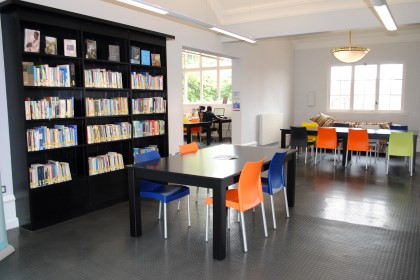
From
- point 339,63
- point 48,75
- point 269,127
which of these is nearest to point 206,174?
point 48,75

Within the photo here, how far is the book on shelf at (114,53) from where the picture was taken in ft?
16.0

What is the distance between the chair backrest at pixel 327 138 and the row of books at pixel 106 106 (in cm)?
470

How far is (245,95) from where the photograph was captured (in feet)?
29.0

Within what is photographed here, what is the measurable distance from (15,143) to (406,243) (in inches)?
170

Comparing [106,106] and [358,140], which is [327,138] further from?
[106,106]

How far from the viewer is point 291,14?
21.7ft

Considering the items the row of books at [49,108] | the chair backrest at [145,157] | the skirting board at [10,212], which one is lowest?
the skirting board at [10,212]

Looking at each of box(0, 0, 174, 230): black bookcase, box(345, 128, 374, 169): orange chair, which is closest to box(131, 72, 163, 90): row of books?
box(0, 0, 174, 230): black bookcase

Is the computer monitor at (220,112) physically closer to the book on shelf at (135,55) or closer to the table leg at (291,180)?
the book on shelf at (135,55)

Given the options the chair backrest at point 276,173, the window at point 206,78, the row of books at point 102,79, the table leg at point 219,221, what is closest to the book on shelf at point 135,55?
the row of books at point 102,79

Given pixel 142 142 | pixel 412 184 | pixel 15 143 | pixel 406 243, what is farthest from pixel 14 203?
pixel 412 184

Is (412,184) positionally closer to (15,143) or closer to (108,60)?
(108,60)

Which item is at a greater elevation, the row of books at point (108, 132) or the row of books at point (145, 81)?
the row of books at point (145, 81)

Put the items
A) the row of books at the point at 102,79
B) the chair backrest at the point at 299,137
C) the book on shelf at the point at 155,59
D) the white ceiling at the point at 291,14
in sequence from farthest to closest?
the chair backrest at the point at 299,137 < the white ceiling at the point at 291,14 < the book on shelf at the point at 155,59 < the row of books at the point at 102,79
